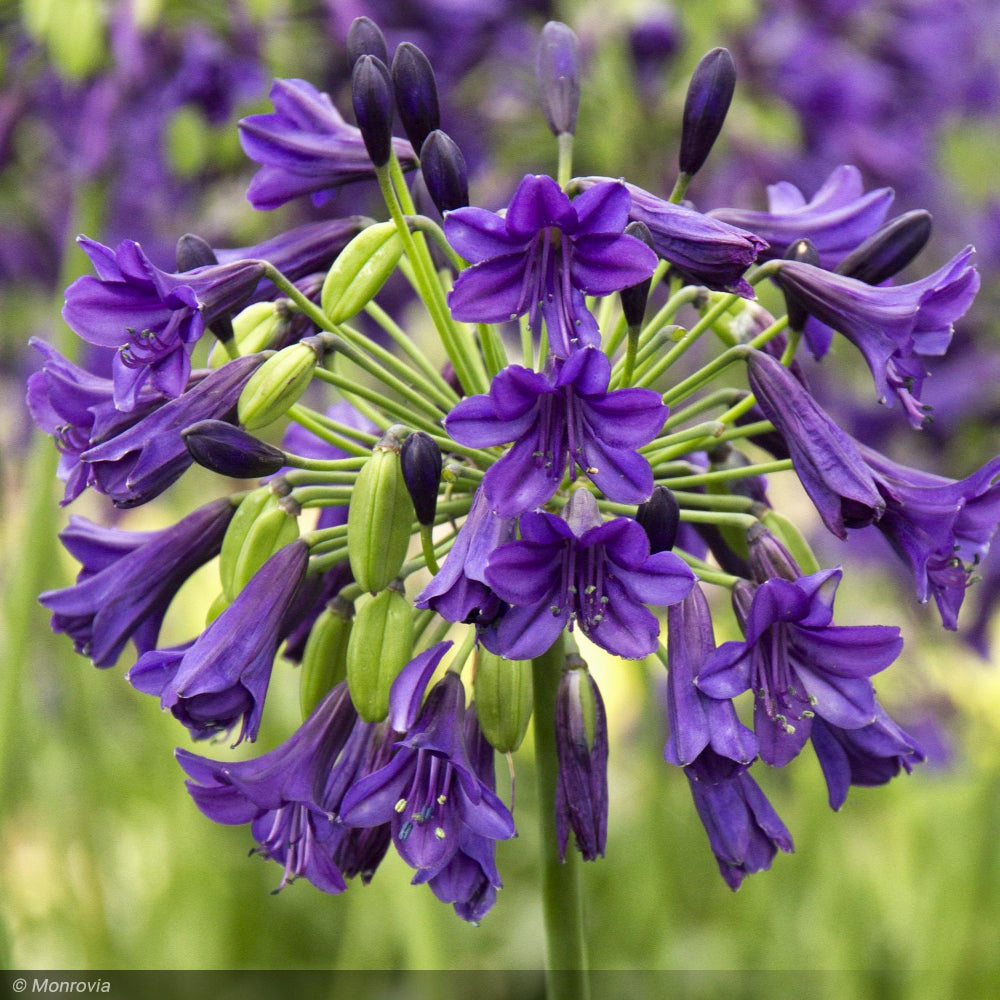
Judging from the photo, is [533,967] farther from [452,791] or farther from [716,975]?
[452,791]

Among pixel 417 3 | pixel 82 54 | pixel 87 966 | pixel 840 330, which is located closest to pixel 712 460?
pixel 840 330

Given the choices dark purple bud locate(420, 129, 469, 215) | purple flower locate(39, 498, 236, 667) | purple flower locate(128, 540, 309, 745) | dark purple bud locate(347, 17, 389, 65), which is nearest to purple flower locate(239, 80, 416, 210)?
dark purple bud locate(347, 17, 389, 65)

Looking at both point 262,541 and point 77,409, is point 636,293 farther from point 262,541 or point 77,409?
point 77,409

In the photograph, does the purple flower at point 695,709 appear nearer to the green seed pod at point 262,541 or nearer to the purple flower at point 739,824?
the purple flower at point 739,824

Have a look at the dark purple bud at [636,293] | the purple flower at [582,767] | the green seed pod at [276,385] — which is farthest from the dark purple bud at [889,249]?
the green seed pod at [276,385]

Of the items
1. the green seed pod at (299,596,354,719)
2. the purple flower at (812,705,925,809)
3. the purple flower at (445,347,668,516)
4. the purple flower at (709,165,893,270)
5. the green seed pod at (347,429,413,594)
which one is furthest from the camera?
the purple flower at (709,165,893,270)

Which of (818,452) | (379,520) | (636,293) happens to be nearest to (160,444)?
(379,520)

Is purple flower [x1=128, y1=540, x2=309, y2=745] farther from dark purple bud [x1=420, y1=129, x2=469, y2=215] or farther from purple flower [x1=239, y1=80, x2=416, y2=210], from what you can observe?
purple flower [x1=239, y1=80, x2=416, y2=210]
